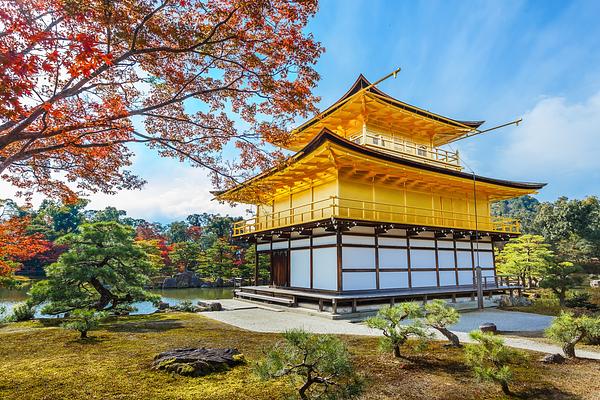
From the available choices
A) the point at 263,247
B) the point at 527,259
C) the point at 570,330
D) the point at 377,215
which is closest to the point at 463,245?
the point at 377,215

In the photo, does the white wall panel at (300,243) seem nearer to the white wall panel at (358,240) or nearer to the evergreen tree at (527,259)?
the white wall panel at (358,240)

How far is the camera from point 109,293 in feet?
44.2

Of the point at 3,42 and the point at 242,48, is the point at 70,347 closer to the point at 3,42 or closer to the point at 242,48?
the point at 3,42

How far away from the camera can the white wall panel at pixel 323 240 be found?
1419 cm

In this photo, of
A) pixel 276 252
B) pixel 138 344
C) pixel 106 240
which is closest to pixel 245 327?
pixel 138 344

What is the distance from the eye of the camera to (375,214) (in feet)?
49.5

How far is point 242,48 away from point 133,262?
415 inches

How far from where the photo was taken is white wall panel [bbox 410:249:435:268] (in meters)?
16.1

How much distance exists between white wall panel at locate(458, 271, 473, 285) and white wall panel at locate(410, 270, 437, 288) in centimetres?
214

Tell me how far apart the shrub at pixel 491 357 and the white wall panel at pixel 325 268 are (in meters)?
8.46

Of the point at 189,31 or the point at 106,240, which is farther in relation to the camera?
the point at 106,240

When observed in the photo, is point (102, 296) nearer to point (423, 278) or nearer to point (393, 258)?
point (393, 258)

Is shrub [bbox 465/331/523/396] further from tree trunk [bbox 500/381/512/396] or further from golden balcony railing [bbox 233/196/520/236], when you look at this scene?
golden balcony railing [bbox 233/196/520/236]

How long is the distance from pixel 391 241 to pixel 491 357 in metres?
10.3
